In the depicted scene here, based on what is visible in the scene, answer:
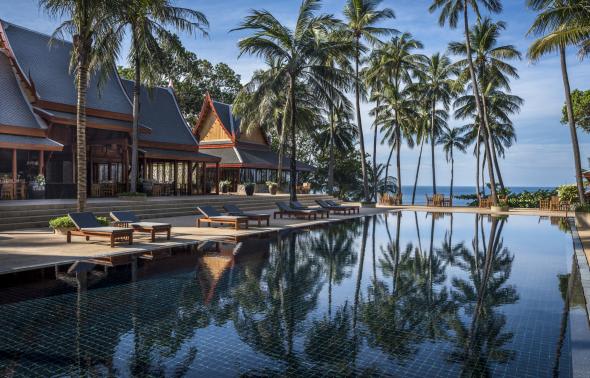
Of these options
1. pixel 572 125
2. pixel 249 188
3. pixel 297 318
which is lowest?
pixel 297 318

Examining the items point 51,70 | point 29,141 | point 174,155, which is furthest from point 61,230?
point 174,155

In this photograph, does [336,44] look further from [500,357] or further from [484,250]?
[500,357]

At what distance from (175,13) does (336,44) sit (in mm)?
7787

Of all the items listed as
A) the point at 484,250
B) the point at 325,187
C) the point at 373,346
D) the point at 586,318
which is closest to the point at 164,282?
the point at 373,346

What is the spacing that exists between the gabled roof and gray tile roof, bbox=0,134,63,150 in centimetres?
25

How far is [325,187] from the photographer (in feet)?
163

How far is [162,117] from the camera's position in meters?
28.9

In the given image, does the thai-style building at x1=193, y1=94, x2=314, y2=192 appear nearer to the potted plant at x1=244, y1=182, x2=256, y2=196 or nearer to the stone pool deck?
the potted plant at x1=244, y1=182, x2=256, y2=196

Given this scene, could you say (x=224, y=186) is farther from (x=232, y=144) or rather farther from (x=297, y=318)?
(x=297, y=318)

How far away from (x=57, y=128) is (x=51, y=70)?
10.7 feet

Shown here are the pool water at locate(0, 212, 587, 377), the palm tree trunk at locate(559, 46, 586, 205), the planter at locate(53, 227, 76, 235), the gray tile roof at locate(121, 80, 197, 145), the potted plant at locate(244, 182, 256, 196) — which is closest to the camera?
the pool water at locate(0, 212, 587, 377)

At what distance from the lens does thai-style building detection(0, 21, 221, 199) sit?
19250 mm

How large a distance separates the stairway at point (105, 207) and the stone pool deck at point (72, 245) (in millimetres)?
704

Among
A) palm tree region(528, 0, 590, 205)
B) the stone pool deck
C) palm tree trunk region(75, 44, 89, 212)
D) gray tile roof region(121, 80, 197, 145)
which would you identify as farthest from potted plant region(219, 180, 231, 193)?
palm tree region(528, 0, 590, 205)
